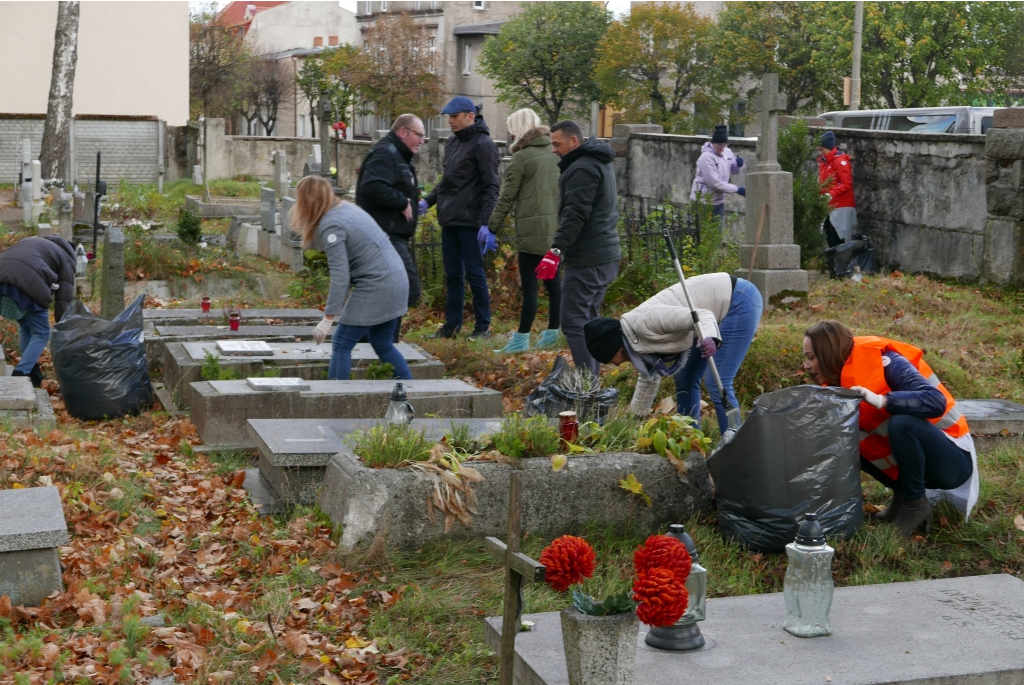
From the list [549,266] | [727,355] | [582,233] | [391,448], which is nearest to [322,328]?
[549,266]

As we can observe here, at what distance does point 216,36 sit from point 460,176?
139 ft

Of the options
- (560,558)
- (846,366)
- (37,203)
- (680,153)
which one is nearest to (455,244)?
(846,366)

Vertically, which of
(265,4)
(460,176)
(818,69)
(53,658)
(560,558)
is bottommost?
(53,658)

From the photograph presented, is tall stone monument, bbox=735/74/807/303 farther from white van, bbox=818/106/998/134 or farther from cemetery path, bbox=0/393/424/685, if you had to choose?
white van, bbox=818/106/998/134

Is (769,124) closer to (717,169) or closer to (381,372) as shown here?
(717,169)

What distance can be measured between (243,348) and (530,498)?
377 cm

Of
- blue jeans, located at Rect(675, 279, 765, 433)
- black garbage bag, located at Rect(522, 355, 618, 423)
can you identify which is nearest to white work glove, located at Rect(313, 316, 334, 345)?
black garbage bag, located at Rect(522, 355, 618, 423)

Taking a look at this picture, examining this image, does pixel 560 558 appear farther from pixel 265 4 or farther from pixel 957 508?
pixel 265 4

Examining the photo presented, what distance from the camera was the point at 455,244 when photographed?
930 centimetres

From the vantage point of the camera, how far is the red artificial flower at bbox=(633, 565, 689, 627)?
9.16 ft

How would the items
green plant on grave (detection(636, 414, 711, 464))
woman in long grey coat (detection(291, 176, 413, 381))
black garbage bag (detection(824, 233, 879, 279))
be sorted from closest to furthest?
1. green plant on grave (detection(636, 414, 711, 464))
2. woman in long grey coat (detection(291, 176, 413, 381))
3. black garbage bag (detection(824, 233, 879, 279))

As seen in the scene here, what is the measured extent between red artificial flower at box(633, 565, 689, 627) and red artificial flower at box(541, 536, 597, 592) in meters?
0.15

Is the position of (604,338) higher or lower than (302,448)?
higher

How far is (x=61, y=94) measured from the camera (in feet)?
82.4
